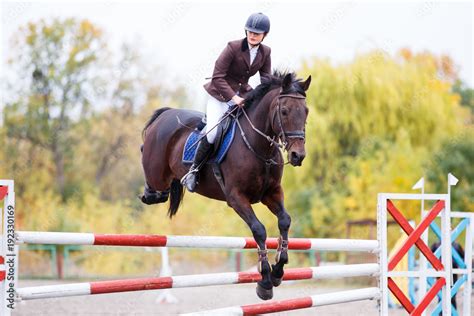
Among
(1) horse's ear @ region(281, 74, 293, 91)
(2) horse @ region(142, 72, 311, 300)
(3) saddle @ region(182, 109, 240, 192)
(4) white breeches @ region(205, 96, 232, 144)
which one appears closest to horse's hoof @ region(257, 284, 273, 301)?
(2) horse @ region(142, 72, 311, 300)

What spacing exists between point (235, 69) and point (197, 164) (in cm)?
84

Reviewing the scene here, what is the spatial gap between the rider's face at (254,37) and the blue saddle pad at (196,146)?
661 millimetres

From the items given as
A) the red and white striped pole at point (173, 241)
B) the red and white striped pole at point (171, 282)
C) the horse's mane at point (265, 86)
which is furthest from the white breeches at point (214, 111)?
the red and white striped pole at point (171, 282)

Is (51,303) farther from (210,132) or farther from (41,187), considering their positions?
(41,187)

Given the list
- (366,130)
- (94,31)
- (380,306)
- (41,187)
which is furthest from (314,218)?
(380,306)

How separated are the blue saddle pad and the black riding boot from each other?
9 cm

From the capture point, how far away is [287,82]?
19.3ft

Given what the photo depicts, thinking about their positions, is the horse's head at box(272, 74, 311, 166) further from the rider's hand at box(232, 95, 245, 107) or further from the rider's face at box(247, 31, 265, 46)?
the rider's face at box(247, 31, 265, 46)

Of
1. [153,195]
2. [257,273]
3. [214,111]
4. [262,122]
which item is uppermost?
[214,111]

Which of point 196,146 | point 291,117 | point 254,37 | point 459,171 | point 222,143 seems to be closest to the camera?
point 291,117

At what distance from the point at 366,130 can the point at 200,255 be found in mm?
6476

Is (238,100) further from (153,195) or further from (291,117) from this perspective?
(153,195)

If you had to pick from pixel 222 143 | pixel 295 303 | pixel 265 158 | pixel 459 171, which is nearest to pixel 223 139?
pixel 222 143

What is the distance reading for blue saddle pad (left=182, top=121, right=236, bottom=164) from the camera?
628 cm
